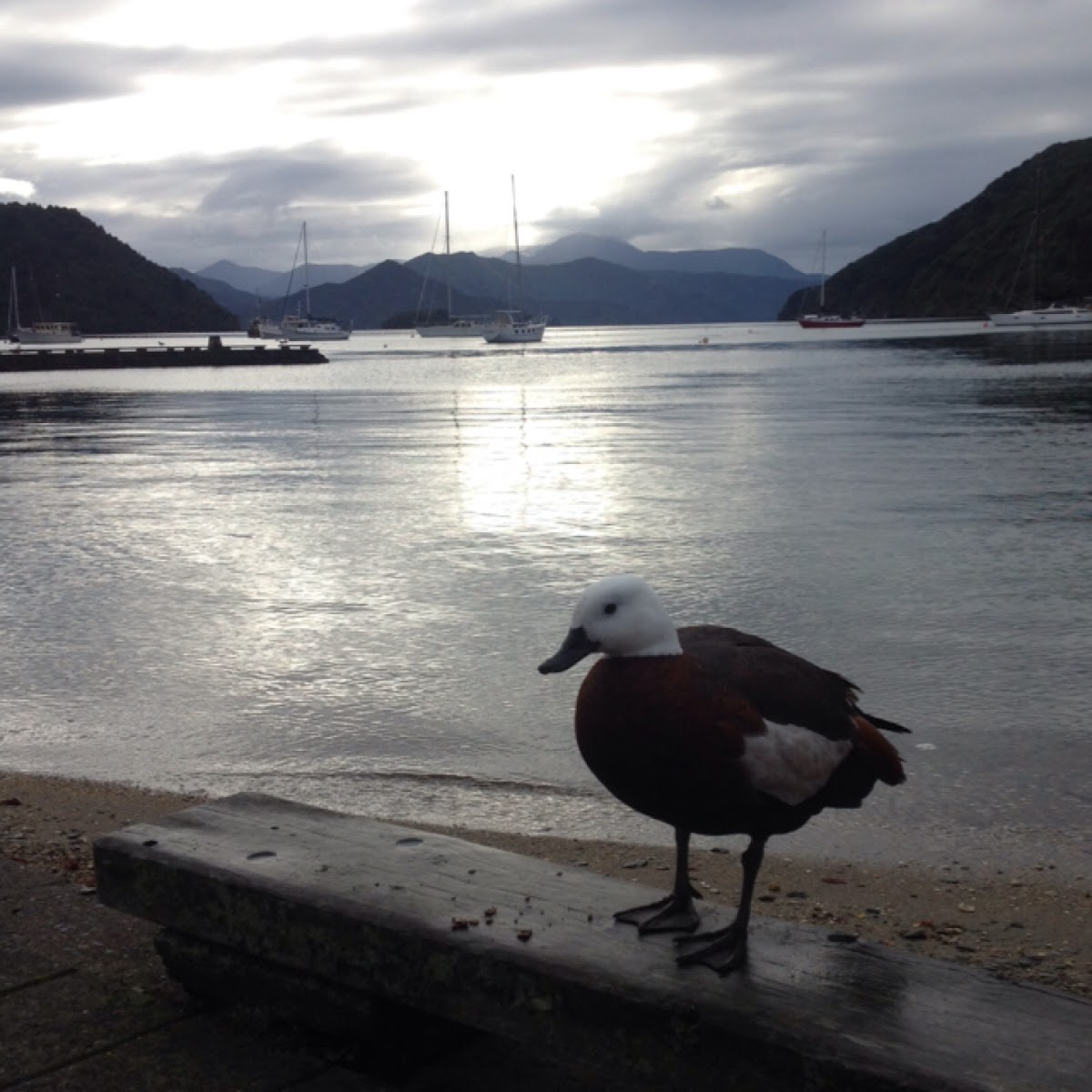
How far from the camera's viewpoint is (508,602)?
989 centimetres

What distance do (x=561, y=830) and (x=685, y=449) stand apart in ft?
52.6

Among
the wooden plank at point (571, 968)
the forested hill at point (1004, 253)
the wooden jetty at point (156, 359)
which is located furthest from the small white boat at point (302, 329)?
the wooden plank at point (571, 968)

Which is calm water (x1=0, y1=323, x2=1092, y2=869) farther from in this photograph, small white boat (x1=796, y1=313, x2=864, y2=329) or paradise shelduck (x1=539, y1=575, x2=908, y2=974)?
small white boat (x1=796, y1=313, x2=864, y2=329)

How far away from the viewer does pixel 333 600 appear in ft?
33.1

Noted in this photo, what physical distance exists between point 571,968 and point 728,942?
0.42 metres

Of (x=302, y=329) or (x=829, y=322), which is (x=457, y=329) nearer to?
(x=302, y=329)

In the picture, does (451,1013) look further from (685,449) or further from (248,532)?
(685,449)

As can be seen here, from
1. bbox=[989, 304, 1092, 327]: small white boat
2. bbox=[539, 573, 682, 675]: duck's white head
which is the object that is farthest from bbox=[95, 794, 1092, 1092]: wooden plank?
bbox=[989, 304, 1092, 327]: small white boat

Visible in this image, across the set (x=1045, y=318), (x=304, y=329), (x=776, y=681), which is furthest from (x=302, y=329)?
(x=776, y=681)

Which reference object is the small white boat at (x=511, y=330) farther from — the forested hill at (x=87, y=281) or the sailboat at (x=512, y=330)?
the forested hill at (x=87, y=281)

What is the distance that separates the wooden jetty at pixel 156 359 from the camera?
69.3 m

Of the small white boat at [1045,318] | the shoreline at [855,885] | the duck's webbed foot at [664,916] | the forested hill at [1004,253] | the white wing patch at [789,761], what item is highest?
the forested hill at [1004,253]

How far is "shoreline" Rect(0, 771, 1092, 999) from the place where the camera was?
4367mm

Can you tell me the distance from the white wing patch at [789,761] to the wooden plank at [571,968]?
0.40 metres
